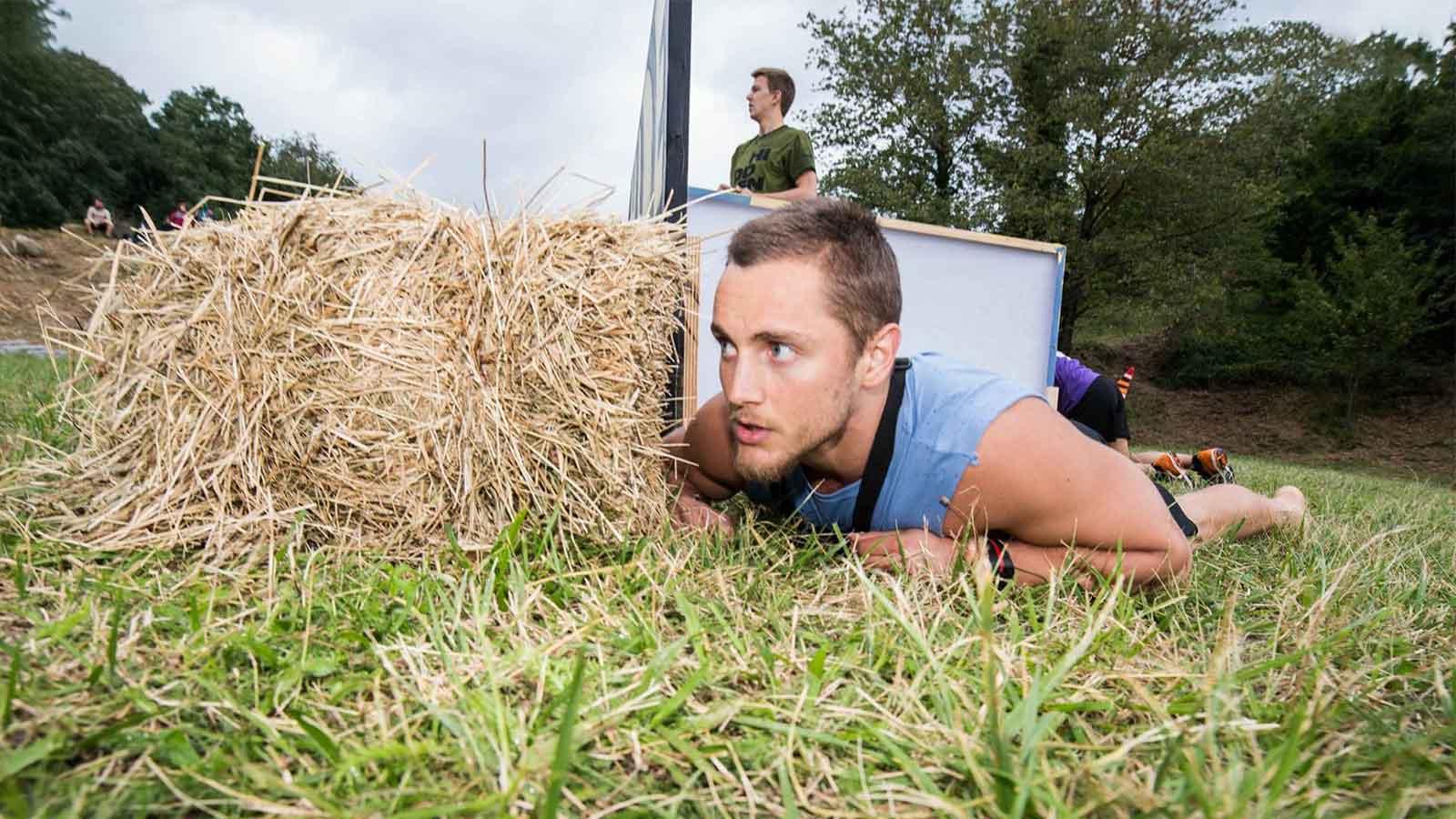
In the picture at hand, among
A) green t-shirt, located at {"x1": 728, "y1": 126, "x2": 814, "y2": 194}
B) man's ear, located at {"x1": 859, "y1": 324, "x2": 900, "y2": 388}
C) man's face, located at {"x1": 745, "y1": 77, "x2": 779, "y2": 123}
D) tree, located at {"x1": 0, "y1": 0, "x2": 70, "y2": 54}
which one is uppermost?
tree, located at {"x1": 0, "y1": 0, "x2": 70, "y2": 54}

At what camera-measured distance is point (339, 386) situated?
5.98ft

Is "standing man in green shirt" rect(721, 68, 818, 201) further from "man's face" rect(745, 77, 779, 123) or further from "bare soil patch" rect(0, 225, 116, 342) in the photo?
"bare soil patch" rect(0, 225, 116, 342)

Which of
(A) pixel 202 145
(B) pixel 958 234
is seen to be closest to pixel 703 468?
(B) pixel 958 234

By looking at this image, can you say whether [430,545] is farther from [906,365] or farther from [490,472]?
[906,365]

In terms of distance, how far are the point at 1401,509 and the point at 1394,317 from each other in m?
17.4

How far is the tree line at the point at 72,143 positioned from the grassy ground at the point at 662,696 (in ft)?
94.0

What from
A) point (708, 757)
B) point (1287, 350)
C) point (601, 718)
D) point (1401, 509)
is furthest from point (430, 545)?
point (1287, 350)

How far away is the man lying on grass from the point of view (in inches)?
A: 74.1

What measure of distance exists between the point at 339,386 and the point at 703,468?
1.17m

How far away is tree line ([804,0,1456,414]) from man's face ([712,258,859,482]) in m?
16.2

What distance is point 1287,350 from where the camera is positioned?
62.5 ft

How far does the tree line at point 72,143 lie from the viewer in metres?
29.0

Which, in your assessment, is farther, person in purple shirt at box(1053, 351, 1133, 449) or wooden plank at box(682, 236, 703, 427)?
→ person in purple shirt at box(1053, 351, 1133, 449)

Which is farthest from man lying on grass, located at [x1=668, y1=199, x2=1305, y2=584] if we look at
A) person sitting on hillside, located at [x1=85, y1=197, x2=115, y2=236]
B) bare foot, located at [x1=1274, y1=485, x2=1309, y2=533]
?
person sitting on hillside, located at [x1=85, y1=197, x2=115, y2=236]
